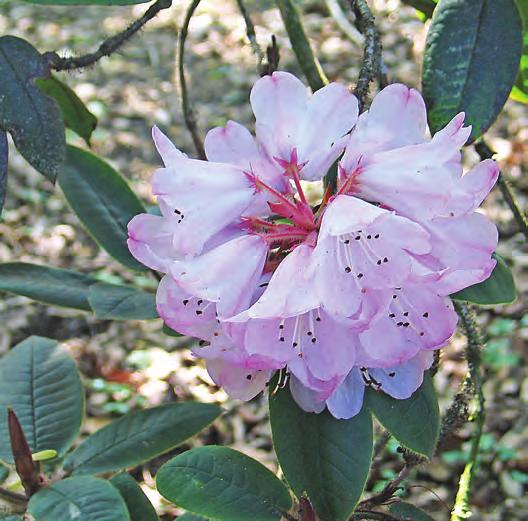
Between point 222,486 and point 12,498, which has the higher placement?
point 222,486

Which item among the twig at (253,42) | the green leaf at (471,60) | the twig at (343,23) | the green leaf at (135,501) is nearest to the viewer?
the green leaf at (471,60)

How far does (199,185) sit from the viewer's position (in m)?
0.77

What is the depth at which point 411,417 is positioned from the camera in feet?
3.02

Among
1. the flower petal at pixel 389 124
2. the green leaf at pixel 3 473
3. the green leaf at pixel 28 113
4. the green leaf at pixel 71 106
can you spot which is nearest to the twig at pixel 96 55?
the green leaf at pixel 28 113

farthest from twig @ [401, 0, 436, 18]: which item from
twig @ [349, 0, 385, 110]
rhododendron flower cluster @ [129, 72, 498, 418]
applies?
rhododendron flower cluster @ [129, 72, 498, 418]

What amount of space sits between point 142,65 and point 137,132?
559 millimetres

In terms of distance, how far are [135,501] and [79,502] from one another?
11 centimetres

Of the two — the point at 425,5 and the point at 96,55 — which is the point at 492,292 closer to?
the point at 425,5

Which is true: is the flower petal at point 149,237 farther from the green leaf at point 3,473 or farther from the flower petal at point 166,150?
the green leaf at point 3,473

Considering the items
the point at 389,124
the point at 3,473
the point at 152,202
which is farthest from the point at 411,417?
the point at 152,202

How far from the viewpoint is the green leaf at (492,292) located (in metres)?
0.91

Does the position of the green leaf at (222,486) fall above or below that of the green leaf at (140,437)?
above

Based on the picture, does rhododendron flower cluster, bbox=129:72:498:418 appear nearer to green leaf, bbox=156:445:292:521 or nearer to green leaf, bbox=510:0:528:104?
green leaf, bbox=156:445:292:521

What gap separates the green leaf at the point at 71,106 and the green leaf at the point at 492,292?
1.87 ft
